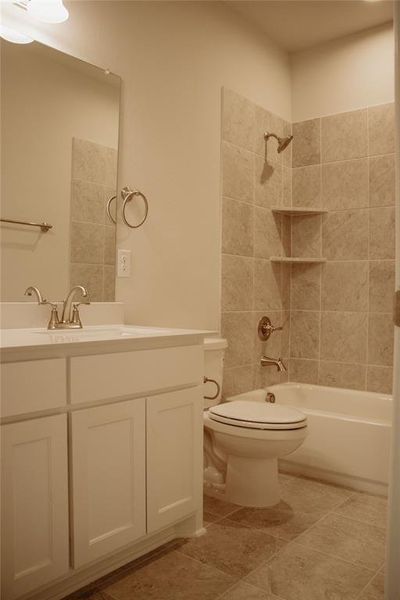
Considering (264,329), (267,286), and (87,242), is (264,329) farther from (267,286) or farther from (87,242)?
(87,242)

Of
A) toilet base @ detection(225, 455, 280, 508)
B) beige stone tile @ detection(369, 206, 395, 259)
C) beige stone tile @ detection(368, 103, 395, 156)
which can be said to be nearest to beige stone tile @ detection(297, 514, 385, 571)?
toilet base @ detection(225, 455, 280, 508)

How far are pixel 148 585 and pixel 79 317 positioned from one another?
3.46ft

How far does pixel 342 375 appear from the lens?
130 inches

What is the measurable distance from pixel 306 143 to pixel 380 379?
1647mm

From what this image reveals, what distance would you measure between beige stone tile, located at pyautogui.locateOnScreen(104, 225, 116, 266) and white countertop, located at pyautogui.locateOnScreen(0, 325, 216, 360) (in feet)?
1.00

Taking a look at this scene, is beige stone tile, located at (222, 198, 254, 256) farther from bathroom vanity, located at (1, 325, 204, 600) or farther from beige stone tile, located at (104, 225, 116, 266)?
bathroom vanity, located at (1, 325, 204, 600)

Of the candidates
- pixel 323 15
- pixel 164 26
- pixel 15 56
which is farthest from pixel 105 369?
pixel 323 15

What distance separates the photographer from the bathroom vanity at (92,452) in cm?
141

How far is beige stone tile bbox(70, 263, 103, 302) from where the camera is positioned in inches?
85.2

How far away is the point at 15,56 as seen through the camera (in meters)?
1.93

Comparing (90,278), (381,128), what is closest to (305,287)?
(381,128)

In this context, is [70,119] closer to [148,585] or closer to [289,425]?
[289,425]

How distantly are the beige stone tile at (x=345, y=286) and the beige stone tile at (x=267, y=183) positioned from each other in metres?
0.57

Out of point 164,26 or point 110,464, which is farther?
point 164,26
